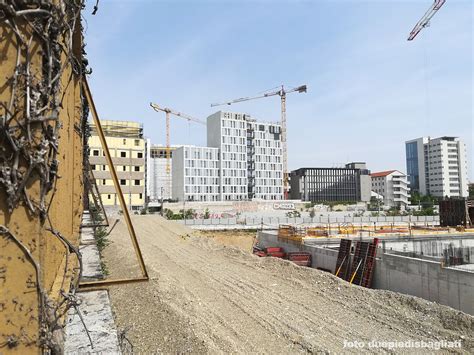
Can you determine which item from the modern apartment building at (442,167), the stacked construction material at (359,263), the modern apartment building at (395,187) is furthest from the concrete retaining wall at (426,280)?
the modern apartment building at (442,167)

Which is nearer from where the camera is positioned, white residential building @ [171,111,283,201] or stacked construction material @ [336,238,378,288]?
stacked construction material @ [336,238,378,288]

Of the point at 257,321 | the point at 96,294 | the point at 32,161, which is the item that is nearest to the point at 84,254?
the point at 96,294

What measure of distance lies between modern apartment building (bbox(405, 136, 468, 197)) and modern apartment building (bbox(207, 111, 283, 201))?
74791 mm

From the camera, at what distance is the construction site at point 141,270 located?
1793 millimetres

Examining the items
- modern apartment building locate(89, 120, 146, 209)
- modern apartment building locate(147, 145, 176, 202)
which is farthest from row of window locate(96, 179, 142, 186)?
modern apartment building locate(147, 145, 176, 202)

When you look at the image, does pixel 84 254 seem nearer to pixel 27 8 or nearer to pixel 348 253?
pixel 27 8

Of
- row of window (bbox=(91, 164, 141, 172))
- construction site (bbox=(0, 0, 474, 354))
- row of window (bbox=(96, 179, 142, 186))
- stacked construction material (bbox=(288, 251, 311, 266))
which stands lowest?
stacked construction material (bbox=(288, 251, 311, 266))

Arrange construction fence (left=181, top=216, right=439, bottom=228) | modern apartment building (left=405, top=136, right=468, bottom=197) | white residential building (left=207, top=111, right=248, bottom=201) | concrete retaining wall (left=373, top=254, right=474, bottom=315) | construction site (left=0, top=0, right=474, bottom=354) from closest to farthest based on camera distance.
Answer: construction site (left=0, top=0, right=474, bottom=354)
concrete retaining wall (left=373, top=254, right=474, bottom=315)
construction fence (left=181, top=216, right=439, bottom=228)
white residential building (left=207, top=111, right=248, bottom=201)
modern apartment building (left=405, top=136, right=468, bottom=197)

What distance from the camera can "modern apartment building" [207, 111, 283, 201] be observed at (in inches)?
3880

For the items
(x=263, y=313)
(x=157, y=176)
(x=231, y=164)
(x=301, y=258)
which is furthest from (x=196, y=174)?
(x=263, y=313)

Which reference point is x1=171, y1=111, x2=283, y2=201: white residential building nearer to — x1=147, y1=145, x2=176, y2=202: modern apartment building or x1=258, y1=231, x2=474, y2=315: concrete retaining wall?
x1=147, y1=145, x2=176, y2=202: modern apartment building

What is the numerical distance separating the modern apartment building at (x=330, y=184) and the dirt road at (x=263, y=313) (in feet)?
356

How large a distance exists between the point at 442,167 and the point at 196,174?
332 feet

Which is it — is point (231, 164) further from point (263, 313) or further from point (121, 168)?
point (263, 313)
